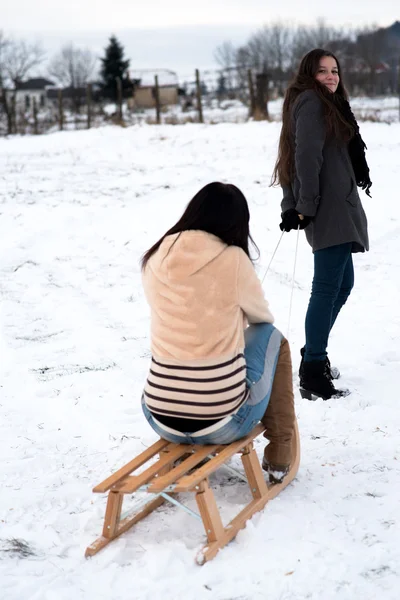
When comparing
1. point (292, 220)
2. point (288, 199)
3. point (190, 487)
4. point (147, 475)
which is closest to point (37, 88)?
point (288, 199)

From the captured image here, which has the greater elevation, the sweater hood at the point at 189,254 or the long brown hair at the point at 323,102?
the long brown hair at the point at 323,102

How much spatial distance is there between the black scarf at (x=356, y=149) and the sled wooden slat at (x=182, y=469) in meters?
2.12

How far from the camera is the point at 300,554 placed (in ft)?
9.41

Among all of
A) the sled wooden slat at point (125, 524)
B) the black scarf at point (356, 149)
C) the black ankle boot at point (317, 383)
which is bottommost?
the sled wooden slat at point (125, 524)

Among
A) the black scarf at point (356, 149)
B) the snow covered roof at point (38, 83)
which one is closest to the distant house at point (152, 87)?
the snow covered roof at point (38, 83)

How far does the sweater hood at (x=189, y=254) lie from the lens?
9.85 feet

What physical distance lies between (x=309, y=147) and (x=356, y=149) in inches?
13.6

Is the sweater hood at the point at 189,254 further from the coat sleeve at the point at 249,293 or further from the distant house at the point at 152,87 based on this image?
the distant house at the point at 152,87

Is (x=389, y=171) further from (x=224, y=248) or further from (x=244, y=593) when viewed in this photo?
(x=244, y=593)

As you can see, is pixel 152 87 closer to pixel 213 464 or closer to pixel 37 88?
pixel 37 88

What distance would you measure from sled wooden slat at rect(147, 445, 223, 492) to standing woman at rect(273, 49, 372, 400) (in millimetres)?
1485

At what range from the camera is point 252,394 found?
312 cm

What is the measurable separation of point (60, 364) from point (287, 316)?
2052 mm

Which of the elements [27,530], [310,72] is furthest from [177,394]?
[310,72]
